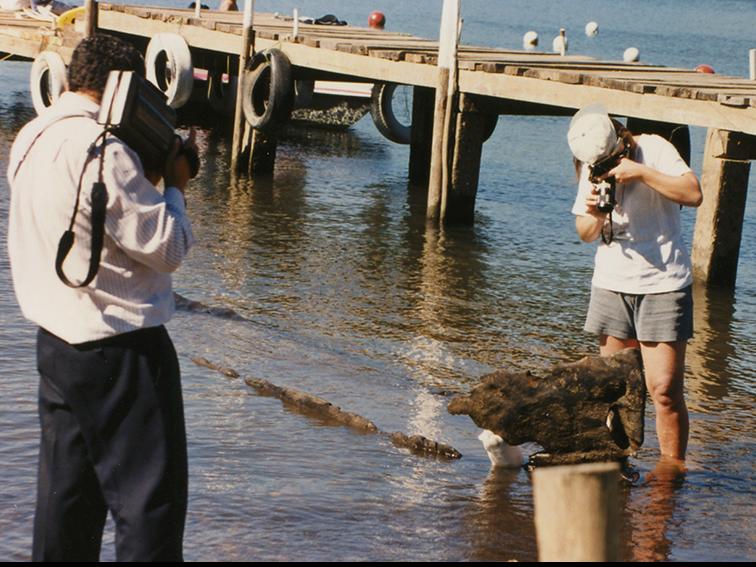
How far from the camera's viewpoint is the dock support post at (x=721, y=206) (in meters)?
11.2

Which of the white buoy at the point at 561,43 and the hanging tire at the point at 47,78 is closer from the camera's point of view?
the hanging tire at the point at 47,78

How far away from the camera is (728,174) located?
11.2m

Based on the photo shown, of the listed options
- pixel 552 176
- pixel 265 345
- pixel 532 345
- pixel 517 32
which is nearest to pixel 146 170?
pixel 265 345

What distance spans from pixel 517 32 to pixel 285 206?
42.7 meters

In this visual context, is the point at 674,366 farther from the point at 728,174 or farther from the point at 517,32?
the point at 517,32

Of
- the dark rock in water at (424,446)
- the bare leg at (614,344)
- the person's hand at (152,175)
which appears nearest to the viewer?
the person's hand at (152,175)

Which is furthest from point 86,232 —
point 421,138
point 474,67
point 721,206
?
point 421,138

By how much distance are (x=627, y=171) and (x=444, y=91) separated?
8386 millimetres

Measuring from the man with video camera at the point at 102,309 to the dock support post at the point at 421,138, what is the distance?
1478cm

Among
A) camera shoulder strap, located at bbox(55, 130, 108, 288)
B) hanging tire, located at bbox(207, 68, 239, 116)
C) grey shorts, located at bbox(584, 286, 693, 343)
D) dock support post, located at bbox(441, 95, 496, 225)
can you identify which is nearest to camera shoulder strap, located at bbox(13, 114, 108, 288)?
camera shoulder strap, located at bbox(55, 130, 108, 288)

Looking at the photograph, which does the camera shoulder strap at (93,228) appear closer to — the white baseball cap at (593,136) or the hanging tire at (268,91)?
the white baseball cap at (593,136)

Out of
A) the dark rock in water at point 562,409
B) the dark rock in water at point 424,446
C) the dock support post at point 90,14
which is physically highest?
the dock support post at point 90,14

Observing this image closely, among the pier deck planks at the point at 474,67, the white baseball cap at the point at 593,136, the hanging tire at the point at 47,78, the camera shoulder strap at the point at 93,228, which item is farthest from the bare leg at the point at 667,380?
the hanging tire at the point at 47,78

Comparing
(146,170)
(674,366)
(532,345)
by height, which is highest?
(146,170)
